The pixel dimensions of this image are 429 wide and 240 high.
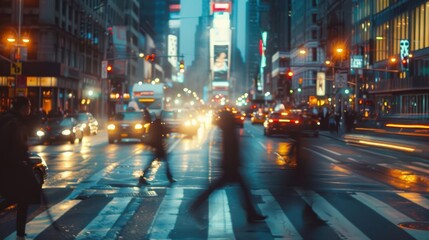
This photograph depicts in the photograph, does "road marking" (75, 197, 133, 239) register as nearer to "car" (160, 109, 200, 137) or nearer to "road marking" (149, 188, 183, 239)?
"road marking" (149, 188, 183, 239)

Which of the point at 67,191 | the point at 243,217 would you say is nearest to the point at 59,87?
the point at 67,191

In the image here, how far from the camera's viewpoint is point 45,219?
35.3 feet

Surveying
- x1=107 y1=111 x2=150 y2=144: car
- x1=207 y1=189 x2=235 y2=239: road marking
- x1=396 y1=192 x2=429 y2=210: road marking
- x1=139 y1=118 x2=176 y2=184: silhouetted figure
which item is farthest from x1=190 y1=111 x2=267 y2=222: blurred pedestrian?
x1=107 y1=111 x2=150 y2=144: car

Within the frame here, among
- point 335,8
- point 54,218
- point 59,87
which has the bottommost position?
point 54,218

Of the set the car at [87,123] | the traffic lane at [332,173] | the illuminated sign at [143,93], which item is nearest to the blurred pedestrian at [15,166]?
the traffic lane at [332,173]

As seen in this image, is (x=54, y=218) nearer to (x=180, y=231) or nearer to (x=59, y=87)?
(x=180, y=231)

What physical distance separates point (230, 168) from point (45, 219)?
10.4 feet

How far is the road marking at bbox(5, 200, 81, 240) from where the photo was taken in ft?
31.3

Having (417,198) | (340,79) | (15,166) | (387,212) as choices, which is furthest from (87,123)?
(15,166)

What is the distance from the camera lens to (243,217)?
11.1 metres

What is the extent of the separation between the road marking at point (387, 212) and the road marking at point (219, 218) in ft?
8.69

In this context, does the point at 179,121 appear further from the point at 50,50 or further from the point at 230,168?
the point at 230,168

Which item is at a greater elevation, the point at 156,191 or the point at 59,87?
the point at 59,87

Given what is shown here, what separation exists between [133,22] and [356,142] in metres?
79.7
